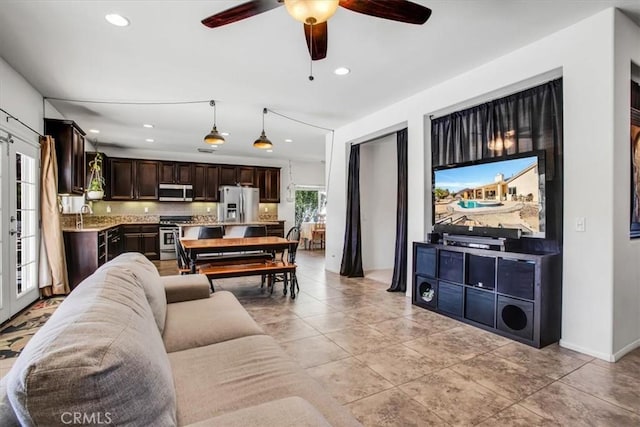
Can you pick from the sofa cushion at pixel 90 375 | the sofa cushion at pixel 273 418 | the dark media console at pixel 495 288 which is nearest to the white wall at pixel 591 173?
the dark media console at pixel 495 288

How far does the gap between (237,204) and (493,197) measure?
6446 millimetres

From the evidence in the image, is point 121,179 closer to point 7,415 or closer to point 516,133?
point 516,133

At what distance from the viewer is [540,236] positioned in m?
3.05

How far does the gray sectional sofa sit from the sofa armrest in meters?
0.66

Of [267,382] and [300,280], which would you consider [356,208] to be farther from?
[267,382]

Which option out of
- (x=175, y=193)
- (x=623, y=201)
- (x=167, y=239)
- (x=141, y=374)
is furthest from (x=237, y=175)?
(x=141, y=374)

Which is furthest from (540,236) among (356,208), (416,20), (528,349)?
(356,208)

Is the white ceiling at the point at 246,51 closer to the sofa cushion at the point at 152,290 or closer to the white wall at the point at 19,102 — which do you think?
the white wall at the point at 19,102

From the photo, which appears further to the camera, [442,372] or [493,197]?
[493,197]

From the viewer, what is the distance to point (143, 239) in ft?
25.5

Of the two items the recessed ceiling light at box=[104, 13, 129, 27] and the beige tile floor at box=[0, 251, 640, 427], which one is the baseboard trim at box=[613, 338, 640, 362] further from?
the recessed ceiling light at box=[104, 13, 129, 27]

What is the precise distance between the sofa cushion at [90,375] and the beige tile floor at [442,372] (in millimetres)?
1399

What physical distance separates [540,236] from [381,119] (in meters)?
2.90

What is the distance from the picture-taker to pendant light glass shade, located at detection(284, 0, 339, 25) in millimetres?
1665
